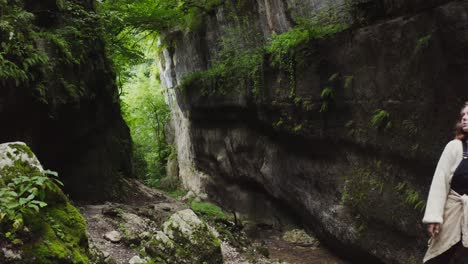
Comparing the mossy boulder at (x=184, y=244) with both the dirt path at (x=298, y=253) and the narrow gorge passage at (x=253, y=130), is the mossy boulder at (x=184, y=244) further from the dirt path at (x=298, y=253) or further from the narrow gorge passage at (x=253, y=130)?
the dirt path at (x=298, y=253)

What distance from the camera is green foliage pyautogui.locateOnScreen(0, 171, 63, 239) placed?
3.23 meters

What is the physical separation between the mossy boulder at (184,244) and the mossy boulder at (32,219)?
9.65 feet

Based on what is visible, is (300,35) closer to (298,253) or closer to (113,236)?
(298,253)

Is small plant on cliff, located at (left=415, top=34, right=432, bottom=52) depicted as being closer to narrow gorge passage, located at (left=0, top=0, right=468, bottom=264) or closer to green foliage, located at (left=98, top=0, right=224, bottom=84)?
narrow gorge passage, located at (left=0, top=0, right=468, bottom=264)

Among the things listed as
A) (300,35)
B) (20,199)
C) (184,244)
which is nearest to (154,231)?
(184,244)

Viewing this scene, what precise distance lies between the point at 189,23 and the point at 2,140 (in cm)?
1012

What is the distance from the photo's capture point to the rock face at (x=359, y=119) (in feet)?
18.0

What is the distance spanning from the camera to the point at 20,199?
11.0 feet

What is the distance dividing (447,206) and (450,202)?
0.05 m

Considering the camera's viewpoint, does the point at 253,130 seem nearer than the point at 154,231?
No

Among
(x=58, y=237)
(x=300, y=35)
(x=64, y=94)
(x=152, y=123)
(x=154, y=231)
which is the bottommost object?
(x=154, y=231)

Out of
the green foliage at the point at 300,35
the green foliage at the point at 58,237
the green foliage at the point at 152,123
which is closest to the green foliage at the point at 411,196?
the green foliage at the point at 300,35

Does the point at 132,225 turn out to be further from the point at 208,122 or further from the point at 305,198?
the point at 208,122

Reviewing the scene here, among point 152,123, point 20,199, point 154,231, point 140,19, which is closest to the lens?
point 20,199
